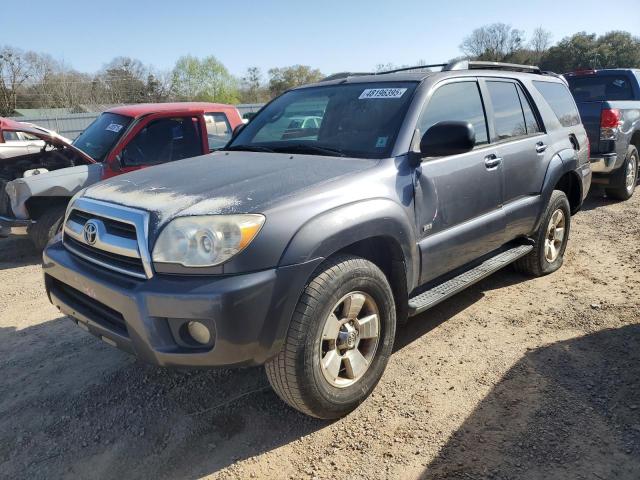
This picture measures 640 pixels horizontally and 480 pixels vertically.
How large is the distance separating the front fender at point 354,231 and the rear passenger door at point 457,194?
0.54ft

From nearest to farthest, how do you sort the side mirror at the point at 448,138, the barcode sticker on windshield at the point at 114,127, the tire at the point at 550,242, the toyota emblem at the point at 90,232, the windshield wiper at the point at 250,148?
the toyota emblem at the point at 90,232 → the side mirror at the point at 448,138 → the windshield wiper at the point at 250,148 → the tire at the point at 550,242 → the barcode sticker on windshield at the point at 114,127

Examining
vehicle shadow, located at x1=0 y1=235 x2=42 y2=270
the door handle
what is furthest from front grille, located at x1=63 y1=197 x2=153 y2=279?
vehicle shadow, located at x1=0 y1=235 x2=42 y2=270

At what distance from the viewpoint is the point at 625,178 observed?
7695 millimetres

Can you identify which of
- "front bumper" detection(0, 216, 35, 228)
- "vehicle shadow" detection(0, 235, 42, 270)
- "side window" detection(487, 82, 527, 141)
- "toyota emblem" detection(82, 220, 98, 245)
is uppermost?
"side window" detection(487, 82, 527, 141)

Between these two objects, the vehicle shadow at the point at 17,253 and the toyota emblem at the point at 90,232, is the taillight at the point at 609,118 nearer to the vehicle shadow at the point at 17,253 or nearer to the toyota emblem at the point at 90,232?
the toyota emblem at the point at 90,232

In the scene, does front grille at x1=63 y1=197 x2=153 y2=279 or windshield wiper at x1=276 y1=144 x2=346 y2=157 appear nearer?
front grille at x1=63 y1=197 x2=153 y2=279

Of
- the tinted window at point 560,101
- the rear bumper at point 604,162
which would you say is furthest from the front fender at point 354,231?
the rear bumper at point 604,162

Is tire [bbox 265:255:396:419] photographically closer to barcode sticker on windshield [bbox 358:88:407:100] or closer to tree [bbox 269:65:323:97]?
barcode sticker on windshield [bbox 358:88:407:100]

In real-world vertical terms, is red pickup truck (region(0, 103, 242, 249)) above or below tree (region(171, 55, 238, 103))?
below

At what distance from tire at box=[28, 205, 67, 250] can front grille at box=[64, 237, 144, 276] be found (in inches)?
123

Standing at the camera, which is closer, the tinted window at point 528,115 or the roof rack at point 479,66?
the roof rack at point 479,66

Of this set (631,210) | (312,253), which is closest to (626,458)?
(312,253)

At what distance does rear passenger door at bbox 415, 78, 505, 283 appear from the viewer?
10.2 feet

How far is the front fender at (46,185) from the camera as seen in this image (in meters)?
5.44
